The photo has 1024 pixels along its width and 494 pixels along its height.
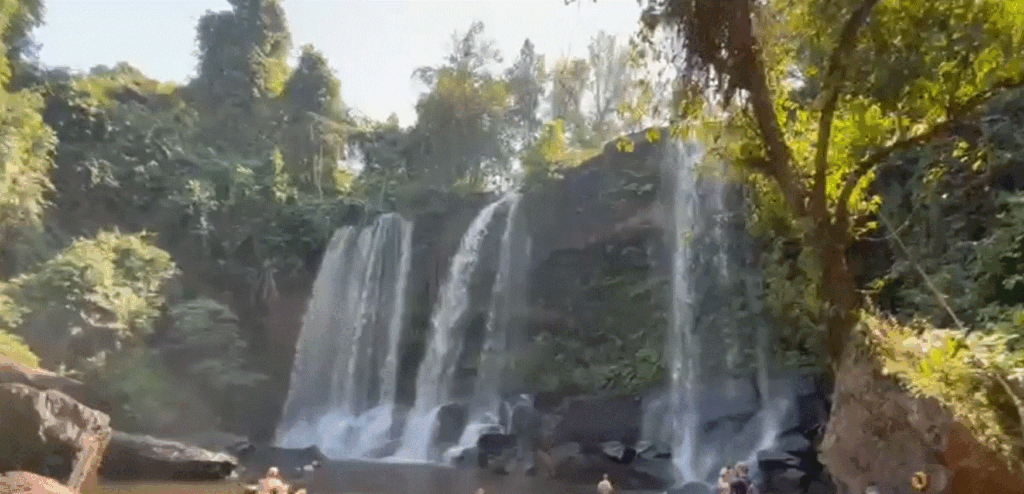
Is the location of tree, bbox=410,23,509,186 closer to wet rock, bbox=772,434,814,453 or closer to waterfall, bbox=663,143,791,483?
waterfall, bbox=663,143,791,483

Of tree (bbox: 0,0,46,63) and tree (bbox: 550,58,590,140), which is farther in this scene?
tree (bbox: 550,58,590,140)

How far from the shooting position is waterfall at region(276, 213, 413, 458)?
100 feet

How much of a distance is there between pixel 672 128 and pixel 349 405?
24805 mm

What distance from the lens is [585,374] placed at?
88.0 ft

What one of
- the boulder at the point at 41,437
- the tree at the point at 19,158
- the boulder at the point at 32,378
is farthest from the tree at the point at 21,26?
the boulder at the point at 41,437

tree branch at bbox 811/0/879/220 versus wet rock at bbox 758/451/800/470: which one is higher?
tree branch at bbox 811/0/879/220

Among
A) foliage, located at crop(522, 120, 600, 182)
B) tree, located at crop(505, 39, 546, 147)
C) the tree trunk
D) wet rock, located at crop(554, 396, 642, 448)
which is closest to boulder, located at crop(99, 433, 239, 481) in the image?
wet rock, located at crop(554, 396, 642, 448)

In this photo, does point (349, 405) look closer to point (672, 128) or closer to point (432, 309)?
point (432, 309)

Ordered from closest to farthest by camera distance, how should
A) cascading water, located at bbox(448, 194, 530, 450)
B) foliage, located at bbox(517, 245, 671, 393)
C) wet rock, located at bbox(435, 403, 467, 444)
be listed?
foliage, located at bbox(517, 245, 671, 393) < wet rock, located at bbox(435, 403, 467, 444) < cascading water, located at bbox(448, 194, 530, 450)

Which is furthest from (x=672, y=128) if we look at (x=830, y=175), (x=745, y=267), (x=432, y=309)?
(x=432, y=309)

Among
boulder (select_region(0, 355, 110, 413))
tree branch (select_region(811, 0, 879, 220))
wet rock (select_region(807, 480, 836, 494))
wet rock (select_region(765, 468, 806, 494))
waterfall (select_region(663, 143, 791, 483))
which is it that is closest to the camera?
tree branch (select_region(811, 0, 879, 220))

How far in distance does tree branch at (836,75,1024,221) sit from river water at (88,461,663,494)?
13811mm

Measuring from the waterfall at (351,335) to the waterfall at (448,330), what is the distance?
136 cm

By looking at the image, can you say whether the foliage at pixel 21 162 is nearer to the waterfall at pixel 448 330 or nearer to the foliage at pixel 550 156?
the waterfall at pixel 448 330
